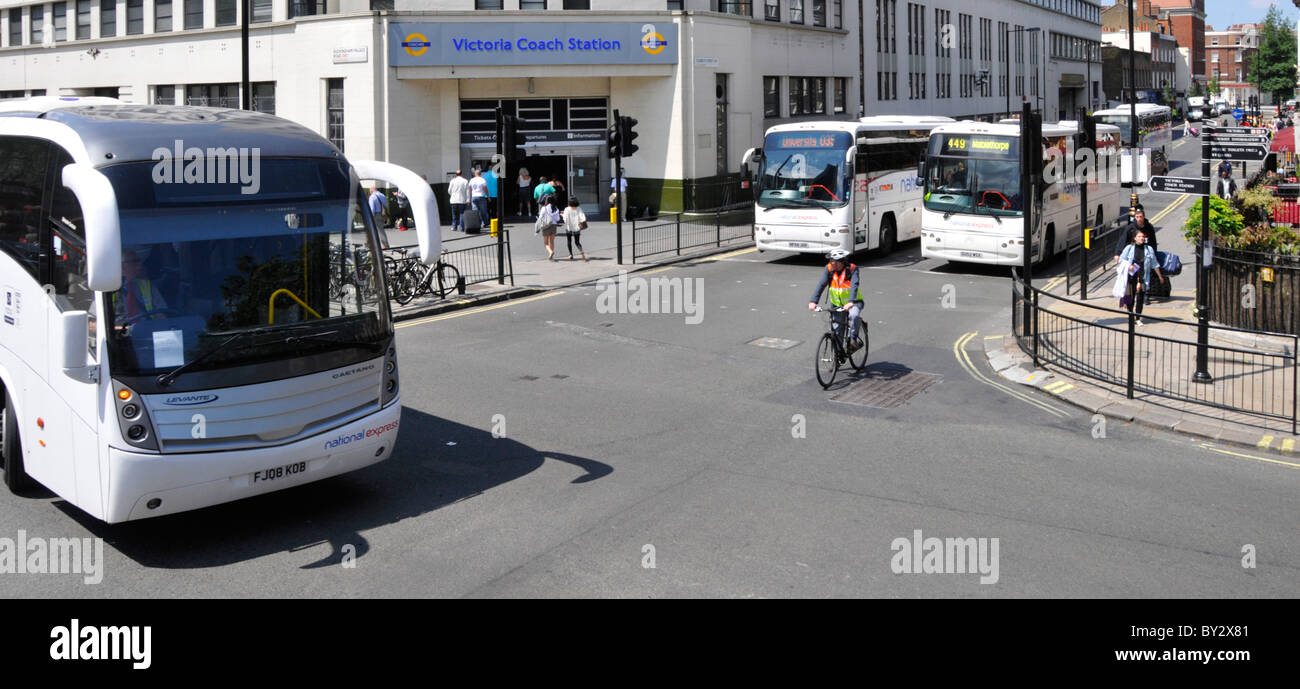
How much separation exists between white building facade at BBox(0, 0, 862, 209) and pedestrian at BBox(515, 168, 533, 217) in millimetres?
837

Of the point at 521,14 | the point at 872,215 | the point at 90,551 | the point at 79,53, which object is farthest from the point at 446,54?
the point at 90,551

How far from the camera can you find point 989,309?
2039 centimetres

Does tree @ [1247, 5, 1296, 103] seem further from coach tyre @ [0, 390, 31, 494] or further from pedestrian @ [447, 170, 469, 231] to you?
coach tyre @ [0, 390, 31, 494]

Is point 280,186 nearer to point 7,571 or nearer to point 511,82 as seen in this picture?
point 7,571

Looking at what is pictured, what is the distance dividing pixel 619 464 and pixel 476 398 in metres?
3.23

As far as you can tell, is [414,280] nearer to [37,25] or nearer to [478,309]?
[478,309]

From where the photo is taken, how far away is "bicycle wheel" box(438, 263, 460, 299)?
2075cm

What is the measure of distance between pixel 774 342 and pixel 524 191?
19178 millimetres

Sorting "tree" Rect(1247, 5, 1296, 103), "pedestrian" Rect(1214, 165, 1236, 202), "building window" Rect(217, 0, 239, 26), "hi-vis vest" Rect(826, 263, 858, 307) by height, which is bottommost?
"hi-vis vest" Rect(826, 263, 858, 307)

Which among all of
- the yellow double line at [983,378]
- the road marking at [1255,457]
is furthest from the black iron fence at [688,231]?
the road marking at [1255,457]

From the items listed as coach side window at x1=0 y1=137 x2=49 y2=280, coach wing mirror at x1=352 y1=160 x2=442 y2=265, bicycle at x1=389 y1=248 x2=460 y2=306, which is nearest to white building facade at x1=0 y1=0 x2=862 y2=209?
bicycle at x1=389 y1=248 x2=460 y2=306

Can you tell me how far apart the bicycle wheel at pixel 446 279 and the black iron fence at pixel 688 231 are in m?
5.45

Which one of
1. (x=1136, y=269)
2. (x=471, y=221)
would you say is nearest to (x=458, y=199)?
(x=471, y=221)

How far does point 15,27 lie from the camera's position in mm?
44656
